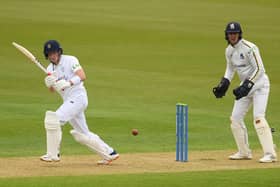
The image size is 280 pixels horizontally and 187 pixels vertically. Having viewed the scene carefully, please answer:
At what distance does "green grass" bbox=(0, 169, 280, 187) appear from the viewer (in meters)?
13.0

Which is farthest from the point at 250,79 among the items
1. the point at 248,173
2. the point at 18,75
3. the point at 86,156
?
the point at 18,75

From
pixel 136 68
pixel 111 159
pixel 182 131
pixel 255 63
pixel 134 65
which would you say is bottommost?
pixel 111 159

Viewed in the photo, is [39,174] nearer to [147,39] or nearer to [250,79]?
[250,79]

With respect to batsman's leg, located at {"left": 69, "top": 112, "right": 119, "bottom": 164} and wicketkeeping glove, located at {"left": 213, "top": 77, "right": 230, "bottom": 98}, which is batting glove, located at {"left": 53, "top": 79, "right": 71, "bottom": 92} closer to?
batsman's leg, located at {"left": 69, "top": 112, "right": 119, "bottom": 164}

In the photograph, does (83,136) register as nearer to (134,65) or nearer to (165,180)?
(165,180)

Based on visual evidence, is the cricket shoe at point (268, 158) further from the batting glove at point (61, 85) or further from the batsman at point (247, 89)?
the batting glove at point (61, 85)

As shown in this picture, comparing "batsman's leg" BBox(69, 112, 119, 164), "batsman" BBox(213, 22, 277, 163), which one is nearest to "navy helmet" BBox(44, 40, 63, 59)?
"batsman's leg" BBox(69, 112, 119, 164)

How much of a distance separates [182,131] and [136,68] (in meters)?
17.6

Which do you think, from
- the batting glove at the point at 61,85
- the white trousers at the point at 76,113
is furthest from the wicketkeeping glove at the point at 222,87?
the batting glove at the point at 61,85

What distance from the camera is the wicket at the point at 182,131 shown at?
15242 mm

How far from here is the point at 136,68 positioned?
3297cm

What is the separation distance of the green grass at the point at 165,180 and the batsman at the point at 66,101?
1.07 meters

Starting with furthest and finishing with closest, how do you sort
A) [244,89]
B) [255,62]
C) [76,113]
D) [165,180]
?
[255,62] < [244,89] < [76,113] < [165,180]

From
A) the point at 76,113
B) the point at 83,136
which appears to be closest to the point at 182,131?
the point at 83,136
